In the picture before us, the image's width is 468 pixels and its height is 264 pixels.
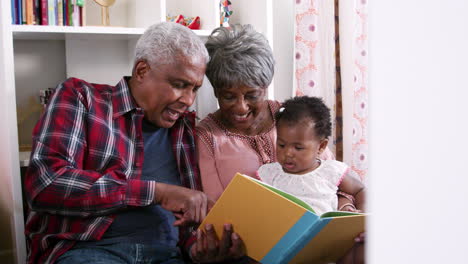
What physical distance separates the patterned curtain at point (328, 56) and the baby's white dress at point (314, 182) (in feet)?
1.81

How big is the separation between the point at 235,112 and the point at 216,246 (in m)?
0.47

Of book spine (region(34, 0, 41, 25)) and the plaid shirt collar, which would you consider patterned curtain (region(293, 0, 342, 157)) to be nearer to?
the plaid shirt collar

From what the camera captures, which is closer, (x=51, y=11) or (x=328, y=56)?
(x=51, y=11)

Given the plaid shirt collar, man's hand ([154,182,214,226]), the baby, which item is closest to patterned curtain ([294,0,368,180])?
the baby

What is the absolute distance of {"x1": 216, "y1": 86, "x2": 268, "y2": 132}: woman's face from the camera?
161cm

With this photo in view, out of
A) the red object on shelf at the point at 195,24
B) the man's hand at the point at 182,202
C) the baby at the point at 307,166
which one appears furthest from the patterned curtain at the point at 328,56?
the man's hand at the point at 182,202

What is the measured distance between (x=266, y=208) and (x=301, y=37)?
1.13m

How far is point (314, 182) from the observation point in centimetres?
156

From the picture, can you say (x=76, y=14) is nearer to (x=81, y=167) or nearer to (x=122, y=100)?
(x=122, y=100)

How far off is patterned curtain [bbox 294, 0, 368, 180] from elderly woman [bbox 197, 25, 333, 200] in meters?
0.45

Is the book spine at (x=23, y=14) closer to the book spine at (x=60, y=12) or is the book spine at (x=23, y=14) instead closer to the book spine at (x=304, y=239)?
the book spine at (x=60, y=12)

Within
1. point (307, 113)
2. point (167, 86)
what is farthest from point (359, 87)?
point (167, 86)

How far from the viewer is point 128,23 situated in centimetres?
226

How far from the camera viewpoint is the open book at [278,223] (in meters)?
1.11
